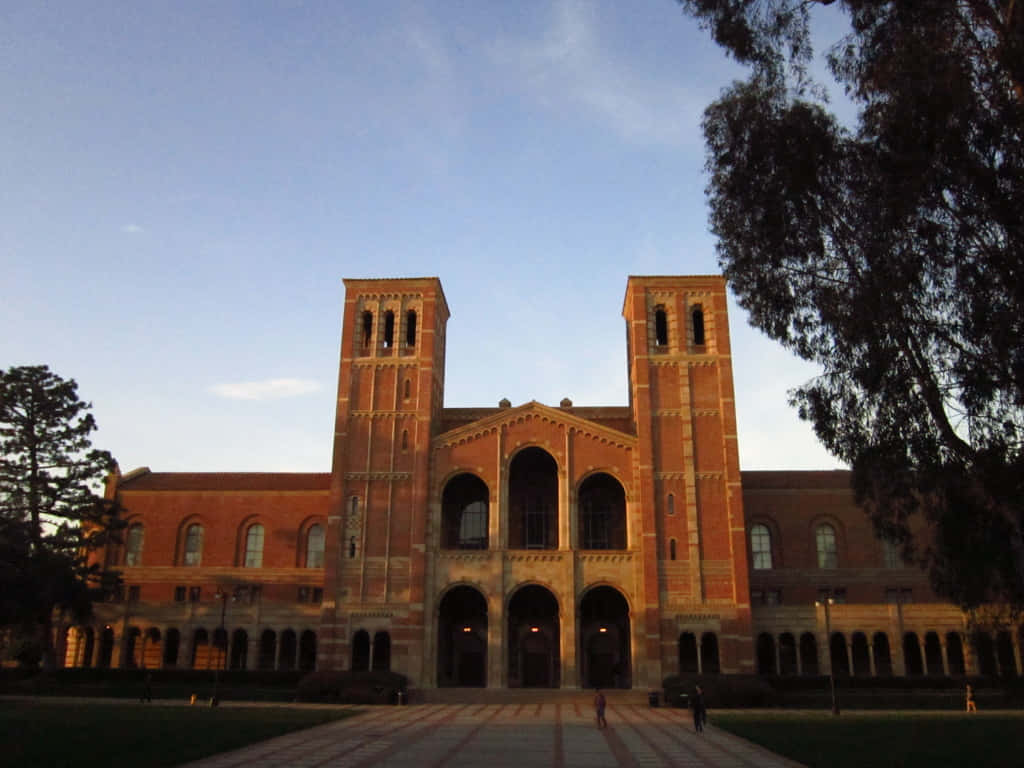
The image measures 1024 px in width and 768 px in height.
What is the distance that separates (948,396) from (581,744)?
1252 centimetres

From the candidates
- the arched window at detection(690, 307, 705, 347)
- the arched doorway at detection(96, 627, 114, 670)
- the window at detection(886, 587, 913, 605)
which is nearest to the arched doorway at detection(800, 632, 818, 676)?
the window at detection(886, 587, 913, 605)

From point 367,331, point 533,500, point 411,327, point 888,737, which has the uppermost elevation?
point 411,327

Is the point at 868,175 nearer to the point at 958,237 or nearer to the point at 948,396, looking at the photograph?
the point at 958,237

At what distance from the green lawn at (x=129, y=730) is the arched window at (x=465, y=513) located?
54.9 feet

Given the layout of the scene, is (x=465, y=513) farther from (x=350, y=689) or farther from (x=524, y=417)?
(x=350, y=689)

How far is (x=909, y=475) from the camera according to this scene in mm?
20766

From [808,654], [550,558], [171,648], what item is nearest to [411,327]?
[550,558]

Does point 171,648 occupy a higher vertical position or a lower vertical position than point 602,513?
lower

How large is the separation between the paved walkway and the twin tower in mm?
10707

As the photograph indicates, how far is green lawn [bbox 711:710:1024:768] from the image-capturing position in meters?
17.9

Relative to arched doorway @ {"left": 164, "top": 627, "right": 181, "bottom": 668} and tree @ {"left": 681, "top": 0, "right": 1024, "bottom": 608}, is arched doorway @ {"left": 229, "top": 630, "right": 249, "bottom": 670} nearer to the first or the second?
arched doorway @ {"left": 164, "top": 627, "right": 181, "bottom": 668}

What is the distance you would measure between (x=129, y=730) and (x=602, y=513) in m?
30.6

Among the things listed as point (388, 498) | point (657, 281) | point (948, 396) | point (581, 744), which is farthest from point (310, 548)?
point (948, 396)

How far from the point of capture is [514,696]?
40312 mm
